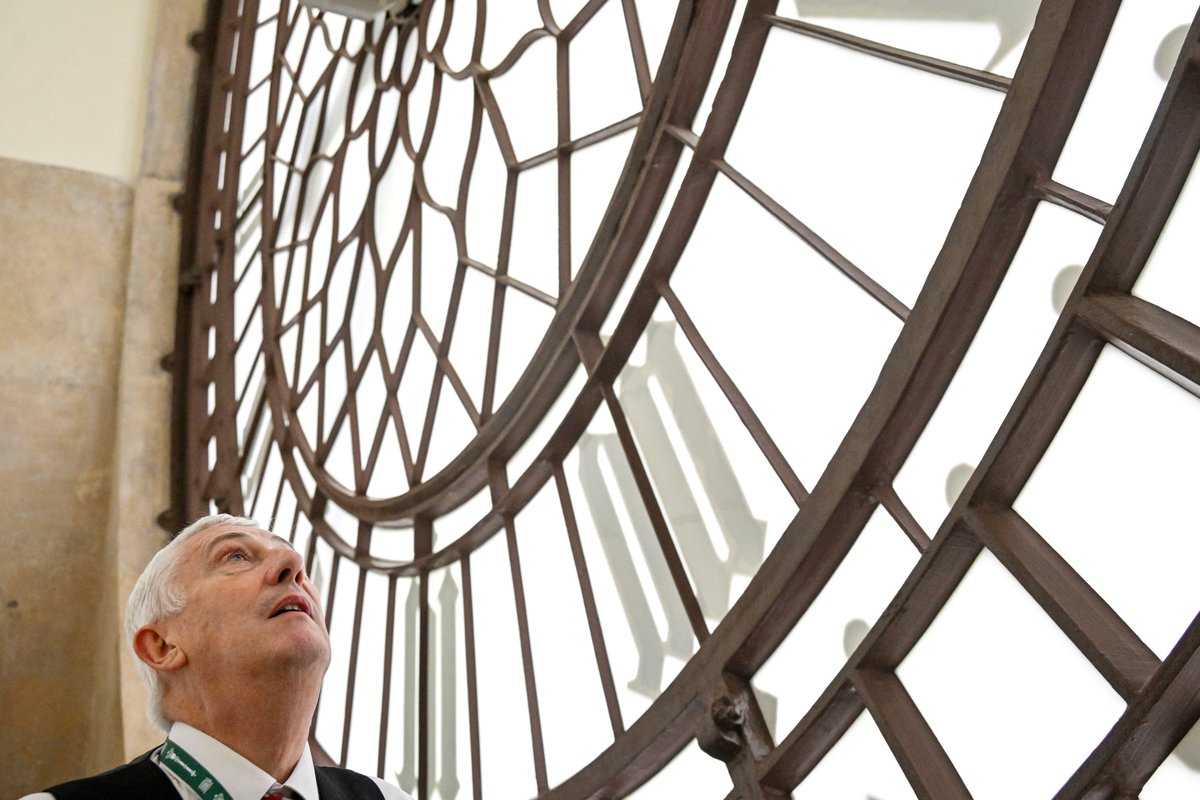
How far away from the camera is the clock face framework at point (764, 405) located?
1.68 metres

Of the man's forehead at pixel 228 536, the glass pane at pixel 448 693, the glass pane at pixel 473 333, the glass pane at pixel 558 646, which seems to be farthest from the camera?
the glass pane at pixel 473 333

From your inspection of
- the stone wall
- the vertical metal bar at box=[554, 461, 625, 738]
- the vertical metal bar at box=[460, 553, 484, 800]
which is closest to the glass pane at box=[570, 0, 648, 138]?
the vertical metal bar at box=[554, 461, 625, 738]

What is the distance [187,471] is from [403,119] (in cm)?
227

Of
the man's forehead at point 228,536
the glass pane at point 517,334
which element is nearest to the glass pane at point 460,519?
the glass pane at point 517,334

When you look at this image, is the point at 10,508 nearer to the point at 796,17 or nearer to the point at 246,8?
the point at 246,8

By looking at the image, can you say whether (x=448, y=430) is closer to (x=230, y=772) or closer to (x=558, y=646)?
(x=558, y=646)

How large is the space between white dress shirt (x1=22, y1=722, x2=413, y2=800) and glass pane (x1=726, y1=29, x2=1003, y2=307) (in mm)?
1154

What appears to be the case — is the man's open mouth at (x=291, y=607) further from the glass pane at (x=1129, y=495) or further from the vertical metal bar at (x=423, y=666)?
the vertical metal bar at (x=423, y=666)

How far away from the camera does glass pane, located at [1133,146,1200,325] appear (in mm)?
1596

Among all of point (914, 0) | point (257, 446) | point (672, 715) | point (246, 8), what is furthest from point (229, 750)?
point (246, 8)

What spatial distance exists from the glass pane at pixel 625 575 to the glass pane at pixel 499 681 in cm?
34

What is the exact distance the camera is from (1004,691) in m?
1.79

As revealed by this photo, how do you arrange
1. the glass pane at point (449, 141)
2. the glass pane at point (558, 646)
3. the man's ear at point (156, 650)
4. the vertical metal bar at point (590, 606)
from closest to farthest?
the man's ear at point (156, 650), the vertical metal bar at point (590, 606), the glass pane at point (558, 646), the glass pane at point (449, 141)

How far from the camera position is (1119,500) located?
167 cm
